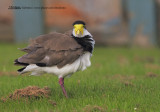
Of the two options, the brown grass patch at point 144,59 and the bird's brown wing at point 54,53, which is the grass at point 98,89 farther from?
the brown grass patch at point 144,59

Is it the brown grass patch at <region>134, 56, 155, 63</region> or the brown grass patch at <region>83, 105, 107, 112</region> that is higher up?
the brown grass patch at <region>83, 105, 107, 112</region>

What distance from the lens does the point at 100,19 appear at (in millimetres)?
14695

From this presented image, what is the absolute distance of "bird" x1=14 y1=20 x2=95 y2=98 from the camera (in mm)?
5984

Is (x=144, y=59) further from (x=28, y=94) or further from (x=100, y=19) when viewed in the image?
(x=28, y=94)

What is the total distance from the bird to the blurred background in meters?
8.46

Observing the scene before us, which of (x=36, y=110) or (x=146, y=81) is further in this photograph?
(x=146, y=81)

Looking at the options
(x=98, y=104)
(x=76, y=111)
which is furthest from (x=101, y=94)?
(x=76, y=111)

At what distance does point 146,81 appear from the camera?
7.80 metres

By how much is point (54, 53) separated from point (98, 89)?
1223 mm

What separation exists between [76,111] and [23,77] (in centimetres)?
239

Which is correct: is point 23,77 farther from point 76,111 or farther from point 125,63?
point 125,63

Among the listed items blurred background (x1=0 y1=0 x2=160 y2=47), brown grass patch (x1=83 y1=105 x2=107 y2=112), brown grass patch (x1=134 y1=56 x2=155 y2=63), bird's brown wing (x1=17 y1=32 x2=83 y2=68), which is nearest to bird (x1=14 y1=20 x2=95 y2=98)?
bird's brown wing (x1=17 y1=32 x2=83 y2=68)

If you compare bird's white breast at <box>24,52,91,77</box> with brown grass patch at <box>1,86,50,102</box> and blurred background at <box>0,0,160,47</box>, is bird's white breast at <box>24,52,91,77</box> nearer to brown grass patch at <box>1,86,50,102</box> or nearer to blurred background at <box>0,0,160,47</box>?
brown grass patch at <box>1,86,50,102</box>

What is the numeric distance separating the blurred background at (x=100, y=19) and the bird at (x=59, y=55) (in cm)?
846
